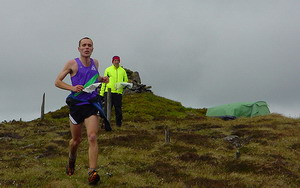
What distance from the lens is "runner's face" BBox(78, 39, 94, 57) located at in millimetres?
9406

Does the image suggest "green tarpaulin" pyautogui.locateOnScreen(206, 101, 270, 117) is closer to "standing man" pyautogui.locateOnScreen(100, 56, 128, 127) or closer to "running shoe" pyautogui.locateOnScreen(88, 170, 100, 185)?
"standing man" pyautogui.locateOnScreen(100, 56, 128, 127)

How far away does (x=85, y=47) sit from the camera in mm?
9406

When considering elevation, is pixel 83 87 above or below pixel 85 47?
below

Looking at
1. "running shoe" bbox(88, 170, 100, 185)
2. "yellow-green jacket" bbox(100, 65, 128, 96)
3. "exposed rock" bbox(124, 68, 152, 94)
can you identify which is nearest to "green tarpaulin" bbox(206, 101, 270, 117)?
"exposed rock" bbox(124, 68, 152, 94)

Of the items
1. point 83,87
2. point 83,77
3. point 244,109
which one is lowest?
point 83,87

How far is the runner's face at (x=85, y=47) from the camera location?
941 centimetres

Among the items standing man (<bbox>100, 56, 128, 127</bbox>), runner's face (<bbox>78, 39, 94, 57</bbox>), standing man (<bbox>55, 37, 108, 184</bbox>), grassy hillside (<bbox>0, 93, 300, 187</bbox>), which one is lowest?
grassy hillside (<bbox>0, 93, 300, 187</bbox>)

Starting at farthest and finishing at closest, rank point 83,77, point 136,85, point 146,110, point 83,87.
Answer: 1. point 136,85
2. point 146,110
3. point 83,77
4. point 83,87

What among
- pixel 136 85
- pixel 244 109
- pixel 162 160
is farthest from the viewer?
pixel 136 85

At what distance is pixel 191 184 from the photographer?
436 inches

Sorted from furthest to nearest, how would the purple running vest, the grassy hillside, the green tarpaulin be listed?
the green tarpaulin → the grassy hillside → the purple running vest

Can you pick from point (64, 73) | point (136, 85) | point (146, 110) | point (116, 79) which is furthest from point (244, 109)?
point (64, 73)

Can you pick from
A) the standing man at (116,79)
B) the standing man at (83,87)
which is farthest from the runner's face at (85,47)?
the standing man at (116,79)

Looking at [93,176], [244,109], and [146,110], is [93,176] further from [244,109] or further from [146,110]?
[244,109]
